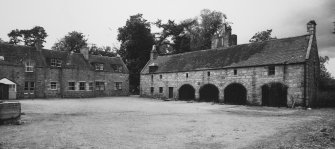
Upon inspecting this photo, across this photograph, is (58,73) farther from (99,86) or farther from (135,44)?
(135,44)

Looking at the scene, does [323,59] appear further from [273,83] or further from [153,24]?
[153,24]

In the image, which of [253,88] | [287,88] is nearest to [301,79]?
[287,88]

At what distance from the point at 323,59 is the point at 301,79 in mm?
26917

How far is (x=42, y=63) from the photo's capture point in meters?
34.0

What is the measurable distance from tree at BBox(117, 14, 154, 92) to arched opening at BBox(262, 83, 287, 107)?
1114 inches

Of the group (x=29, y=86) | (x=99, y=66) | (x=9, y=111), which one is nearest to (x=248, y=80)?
(x=9, y=111)

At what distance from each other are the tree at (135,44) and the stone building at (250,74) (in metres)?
13.3

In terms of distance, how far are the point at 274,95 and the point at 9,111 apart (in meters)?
22.5

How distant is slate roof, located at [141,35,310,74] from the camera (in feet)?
81.5

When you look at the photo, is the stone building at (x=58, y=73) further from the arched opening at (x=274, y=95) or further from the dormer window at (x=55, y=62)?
the arched opening at (x=274, y=95)

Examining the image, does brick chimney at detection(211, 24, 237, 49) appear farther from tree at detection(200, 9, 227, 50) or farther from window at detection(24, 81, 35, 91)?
window at detection(24, 81, 35, 91)

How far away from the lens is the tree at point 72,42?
5647 centimetres

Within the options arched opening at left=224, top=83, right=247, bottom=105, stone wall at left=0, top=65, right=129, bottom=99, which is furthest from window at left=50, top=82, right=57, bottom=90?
arched opening at left=224, top=83, right=247, bottom=105

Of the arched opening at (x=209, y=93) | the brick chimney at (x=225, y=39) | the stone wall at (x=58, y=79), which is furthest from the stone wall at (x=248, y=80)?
the stone wall at (x=58, y=79)
